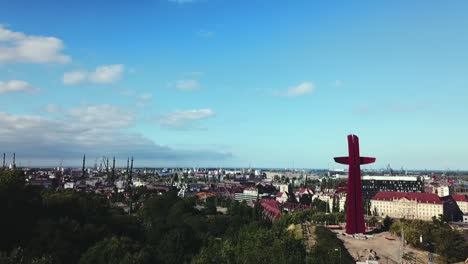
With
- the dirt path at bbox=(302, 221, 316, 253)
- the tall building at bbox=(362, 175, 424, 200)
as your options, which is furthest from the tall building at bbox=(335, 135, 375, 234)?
the tall building at bbox=(362, 175, 424, 200)

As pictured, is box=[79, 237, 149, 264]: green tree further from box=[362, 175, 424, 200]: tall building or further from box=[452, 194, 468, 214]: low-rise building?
box=[452, 194, 468, 214]: low-rise building

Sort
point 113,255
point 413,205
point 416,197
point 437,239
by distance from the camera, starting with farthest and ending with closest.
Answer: point 416,197, point 413,205, point 437,239, point 113,255

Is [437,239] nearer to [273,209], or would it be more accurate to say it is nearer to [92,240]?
[92,240]

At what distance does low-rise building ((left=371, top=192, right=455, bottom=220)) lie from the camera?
351 ft

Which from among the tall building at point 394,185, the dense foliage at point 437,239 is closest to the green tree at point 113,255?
the dense foliage at point 437,239

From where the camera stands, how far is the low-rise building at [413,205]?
351 feet

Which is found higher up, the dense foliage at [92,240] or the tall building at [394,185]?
the tall building at [394,185]

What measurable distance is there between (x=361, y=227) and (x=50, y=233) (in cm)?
4095

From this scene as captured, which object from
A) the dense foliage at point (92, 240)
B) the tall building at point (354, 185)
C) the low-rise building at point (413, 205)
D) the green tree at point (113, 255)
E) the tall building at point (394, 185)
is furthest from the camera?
the tall building at point (394, 185)

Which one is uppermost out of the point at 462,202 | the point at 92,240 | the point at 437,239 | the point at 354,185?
the point at 354,185

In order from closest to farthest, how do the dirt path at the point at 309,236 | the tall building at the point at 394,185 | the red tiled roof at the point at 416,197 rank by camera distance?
the dirt path at the point at 309,236 → the red tiled roof at the point at 416,197 → the tall building at the point at 394,185

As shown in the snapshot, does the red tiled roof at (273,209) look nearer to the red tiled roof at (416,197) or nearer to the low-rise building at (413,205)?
the low-rise building at (413,205)

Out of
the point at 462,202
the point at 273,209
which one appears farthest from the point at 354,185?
the point at 462,202

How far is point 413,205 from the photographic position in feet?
359
